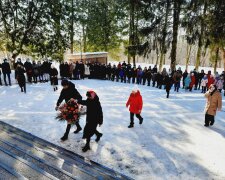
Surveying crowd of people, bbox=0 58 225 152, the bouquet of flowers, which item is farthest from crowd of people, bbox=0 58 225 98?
the bouquet of flowers

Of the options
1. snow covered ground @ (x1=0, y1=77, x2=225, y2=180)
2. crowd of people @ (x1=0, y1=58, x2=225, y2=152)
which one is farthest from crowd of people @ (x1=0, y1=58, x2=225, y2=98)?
snow covered ground @ (x1=0, y1=77, x2=225, y2=180)

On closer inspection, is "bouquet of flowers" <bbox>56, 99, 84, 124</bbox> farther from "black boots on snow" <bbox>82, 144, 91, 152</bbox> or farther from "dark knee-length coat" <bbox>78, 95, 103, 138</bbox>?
"black boots on snow" <bbox>82, 144, 91, 152</bbox>

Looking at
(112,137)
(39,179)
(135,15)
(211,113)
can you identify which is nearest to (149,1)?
(135,15)

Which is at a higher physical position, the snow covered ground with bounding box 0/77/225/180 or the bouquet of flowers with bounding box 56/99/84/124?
the bouquet of flowers with bounding box 56/99/84/124

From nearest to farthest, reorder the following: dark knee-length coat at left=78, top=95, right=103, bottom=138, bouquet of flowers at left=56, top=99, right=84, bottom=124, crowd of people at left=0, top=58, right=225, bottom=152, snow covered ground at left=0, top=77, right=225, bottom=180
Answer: snow covered ground at left=0, top=77, right=225, bottom=180 < dark knee-length coat at left=78, top=95, right=103, bottom=138 < crowd of people at left=0, top=58, right=225, bottom=152 < bouquet of flowers at left=56, top=99, right=84, bottom=124

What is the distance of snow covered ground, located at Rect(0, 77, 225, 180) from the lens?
6.96 m

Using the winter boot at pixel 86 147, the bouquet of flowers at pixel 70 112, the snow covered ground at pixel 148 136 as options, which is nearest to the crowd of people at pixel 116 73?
the snow covered ground at pixel 148 136

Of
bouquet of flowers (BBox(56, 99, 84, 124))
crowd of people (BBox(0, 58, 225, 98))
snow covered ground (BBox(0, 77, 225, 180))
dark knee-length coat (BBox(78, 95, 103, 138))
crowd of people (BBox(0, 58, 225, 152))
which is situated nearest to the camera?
snow covered ground (BBox(0, 77, 225, 180))

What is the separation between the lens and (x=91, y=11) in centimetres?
3962

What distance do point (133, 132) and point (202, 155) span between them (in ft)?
8.52

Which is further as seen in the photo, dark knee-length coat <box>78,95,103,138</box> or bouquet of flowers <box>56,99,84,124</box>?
bouquet of flowers <box>56,99,84,124</box>

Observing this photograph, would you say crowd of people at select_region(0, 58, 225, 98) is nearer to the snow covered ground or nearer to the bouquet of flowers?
the snow covered ground

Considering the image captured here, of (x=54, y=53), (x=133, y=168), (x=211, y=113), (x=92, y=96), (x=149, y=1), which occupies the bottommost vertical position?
(x=133, y=168)

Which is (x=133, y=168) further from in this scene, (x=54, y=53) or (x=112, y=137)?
(x=54, y=53)
